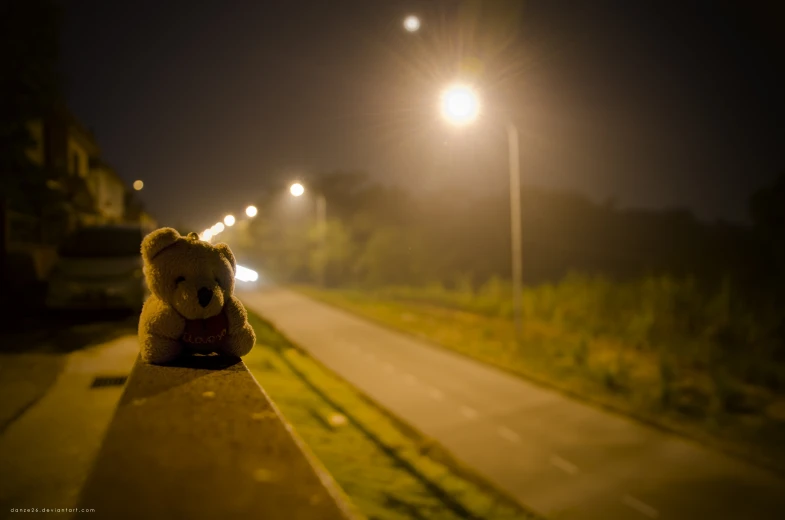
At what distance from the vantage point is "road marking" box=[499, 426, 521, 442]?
15944mm

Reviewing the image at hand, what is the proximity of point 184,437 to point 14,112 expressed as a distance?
16368 mm

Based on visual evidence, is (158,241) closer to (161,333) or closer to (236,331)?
(161,333)

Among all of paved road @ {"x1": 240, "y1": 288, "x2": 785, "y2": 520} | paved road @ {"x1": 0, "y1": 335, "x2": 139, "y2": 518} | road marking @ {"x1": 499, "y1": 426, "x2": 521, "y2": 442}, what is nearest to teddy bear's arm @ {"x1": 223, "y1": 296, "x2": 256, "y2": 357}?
paved road @ {"x1": 0, "y1": 335, "x2": 139, "y2": 518}

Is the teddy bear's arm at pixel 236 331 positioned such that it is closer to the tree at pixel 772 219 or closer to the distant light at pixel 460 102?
the distant light at pixel 460 102

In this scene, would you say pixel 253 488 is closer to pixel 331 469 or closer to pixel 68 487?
pixel 68 487

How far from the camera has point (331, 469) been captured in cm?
530

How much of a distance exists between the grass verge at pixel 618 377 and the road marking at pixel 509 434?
13.1 feet

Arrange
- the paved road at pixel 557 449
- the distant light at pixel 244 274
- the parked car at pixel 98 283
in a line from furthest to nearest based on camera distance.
Result: the paved road at pixel 557 449 → the parked car at pixel 98 283 → the distant light at pixel 244 274

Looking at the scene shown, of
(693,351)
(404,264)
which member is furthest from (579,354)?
(404,264)

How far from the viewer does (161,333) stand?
395 cm

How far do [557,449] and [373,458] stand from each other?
10369 millimetres

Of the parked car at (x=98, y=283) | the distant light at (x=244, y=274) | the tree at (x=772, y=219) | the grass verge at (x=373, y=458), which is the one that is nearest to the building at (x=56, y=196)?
the parked car at (x=98, y=283)

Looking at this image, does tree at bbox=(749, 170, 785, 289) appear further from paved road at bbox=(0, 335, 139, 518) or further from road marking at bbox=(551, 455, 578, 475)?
paved road at bbox=(0, 335, 139, 518)

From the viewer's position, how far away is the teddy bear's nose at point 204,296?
379 centimetres
